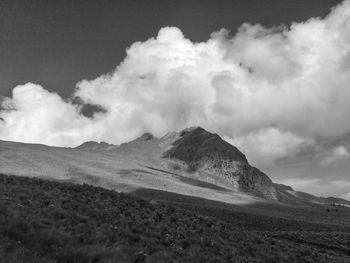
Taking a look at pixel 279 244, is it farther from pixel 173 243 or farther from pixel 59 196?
pixel 59 196

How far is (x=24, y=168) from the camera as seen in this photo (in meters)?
116

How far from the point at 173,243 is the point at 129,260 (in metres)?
5.22

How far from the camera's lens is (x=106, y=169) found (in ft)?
519

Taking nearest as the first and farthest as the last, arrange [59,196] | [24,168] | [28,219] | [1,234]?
[1,234]
[28,219]
[59,196]
[24,168]

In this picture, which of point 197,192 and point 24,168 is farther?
point 197,192

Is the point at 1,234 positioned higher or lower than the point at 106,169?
lower

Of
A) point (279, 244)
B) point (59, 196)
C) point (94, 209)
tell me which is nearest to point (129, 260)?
point (94, 209)

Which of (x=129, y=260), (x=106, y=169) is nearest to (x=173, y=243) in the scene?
(x=129, y=260)

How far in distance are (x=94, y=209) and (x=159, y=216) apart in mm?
5290

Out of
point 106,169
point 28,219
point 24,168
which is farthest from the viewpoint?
point 106,169

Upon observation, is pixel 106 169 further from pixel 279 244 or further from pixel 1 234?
pixel 1 234

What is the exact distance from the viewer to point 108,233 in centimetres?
1694

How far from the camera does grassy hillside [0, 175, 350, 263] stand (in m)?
12.8

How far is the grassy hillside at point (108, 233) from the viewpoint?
A: 12758 mm
